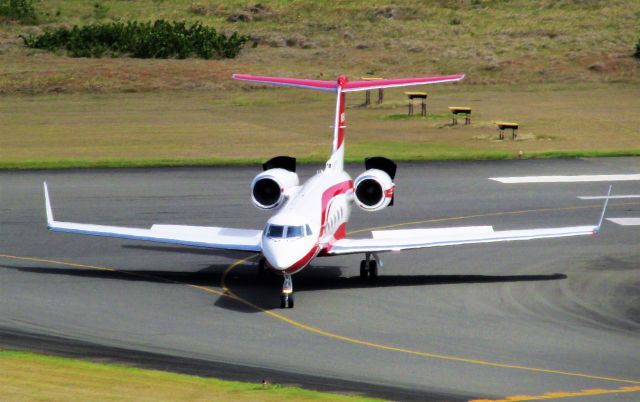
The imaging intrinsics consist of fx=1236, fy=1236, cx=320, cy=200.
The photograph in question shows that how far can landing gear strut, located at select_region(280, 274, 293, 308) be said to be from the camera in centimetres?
3134

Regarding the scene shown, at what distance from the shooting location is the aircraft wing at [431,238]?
33.6m

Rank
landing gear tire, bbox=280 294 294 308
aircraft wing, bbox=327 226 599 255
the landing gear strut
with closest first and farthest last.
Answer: the landing gear strut < landing gear tire, bbox=280 294 294 308 < aircraft wing, bbox=327 226 599 255

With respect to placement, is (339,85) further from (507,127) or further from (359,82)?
(507,127)

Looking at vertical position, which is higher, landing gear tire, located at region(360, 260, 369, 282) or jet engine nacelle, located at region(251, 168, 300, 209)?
jet engine nacelle, located at region(251, 168, 300, 209)

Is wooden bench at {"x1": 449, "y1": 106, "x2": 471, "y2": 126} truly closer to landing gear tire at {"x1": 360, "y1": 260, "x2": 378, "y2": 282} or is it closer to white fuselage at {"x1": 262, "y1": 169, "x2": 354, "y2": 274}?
white fuselage at {"x1": 262, "y1": 169, "x2": 354, "y2": 274}

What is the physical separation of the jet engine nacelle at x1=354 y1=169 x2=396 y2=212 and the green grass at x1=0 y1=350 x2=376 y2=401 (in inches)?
435

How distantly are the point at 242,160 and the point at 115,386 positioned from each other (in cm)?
3349

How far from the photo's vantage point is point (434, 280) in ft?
115

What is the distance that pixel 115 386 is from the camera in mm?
23609

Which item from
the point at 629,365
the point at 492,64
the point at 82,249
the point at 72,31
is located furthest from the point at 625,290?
the point at 72,31

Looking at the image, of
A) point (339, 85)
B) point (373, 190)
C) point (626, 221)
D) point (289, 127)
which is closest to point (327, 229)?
point (373, 190)

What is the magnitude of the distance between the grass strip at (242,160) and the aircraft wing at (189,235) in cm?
2011

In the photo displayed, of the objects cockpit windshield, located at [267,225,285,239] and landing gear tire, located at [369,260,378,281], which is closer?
cockpit windshield, located at [267,225,285,239]

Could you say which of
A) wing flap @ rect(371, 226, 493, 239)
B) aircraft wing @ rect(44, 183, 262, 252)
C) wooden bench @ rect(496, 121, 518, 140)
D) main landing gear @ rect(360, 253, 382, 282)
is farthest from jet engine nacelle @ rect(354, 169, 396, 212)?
wooden bench @ rect(496, 121, 518, 140)
